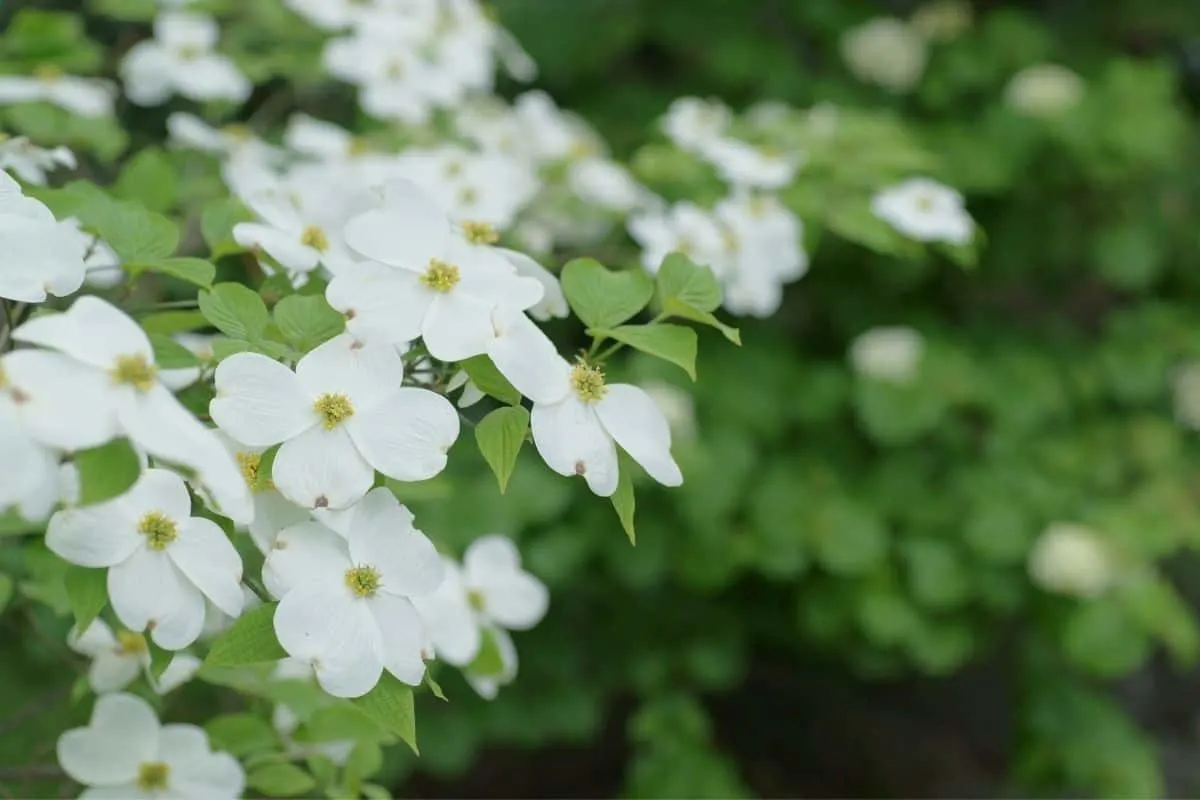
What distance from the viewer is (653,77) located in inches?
97.7

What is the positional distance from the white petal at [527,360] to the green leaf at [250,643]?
176 millimetres

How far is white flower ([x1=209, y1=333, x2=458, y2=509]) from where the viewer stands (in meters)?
0.60

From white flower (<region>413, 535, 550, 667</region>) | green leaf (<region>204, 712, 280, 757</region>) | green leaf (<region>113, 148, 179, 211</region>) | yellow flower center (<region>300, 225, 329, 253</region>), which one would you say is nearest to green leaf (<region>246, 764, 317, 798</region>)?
green leaf (<region>204, 712, 280, 757</region>)

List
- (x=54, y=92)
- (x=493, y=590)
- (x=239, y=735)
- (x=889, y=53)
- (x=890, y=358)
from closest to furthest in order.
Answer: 1. (x=239, y=735)
2. (x=493, y=590)
3. (x=54, y=92)
4. (x=890, y=358)
5. (x=889, y=53)

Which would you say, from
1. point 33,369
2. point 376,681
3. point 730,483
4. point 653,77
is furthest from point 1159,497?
point 33,369

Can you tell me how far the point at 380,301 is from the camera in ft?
2.19

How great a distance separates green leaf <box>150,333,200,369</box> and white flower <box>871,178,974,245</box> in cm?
77

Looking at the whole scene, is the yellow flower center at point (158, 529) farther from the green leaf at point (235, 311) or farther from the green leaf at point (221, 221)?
the green leaf at point (221, 221)

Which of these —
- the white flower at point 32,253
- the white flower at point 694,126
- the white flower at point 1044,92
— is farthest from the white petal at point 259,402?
the white flower at point 1044,92

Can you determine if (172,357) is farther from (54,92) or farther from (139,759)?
(54,92)

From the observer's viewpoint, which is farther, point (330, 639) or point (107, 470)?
point (330, 639)

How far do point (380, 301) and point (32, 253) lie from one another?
180 mm

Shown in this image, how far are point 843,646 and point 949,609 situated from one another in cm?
26

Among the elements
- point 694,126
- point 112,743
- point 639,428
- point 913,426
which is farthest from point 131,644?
point 913,426
